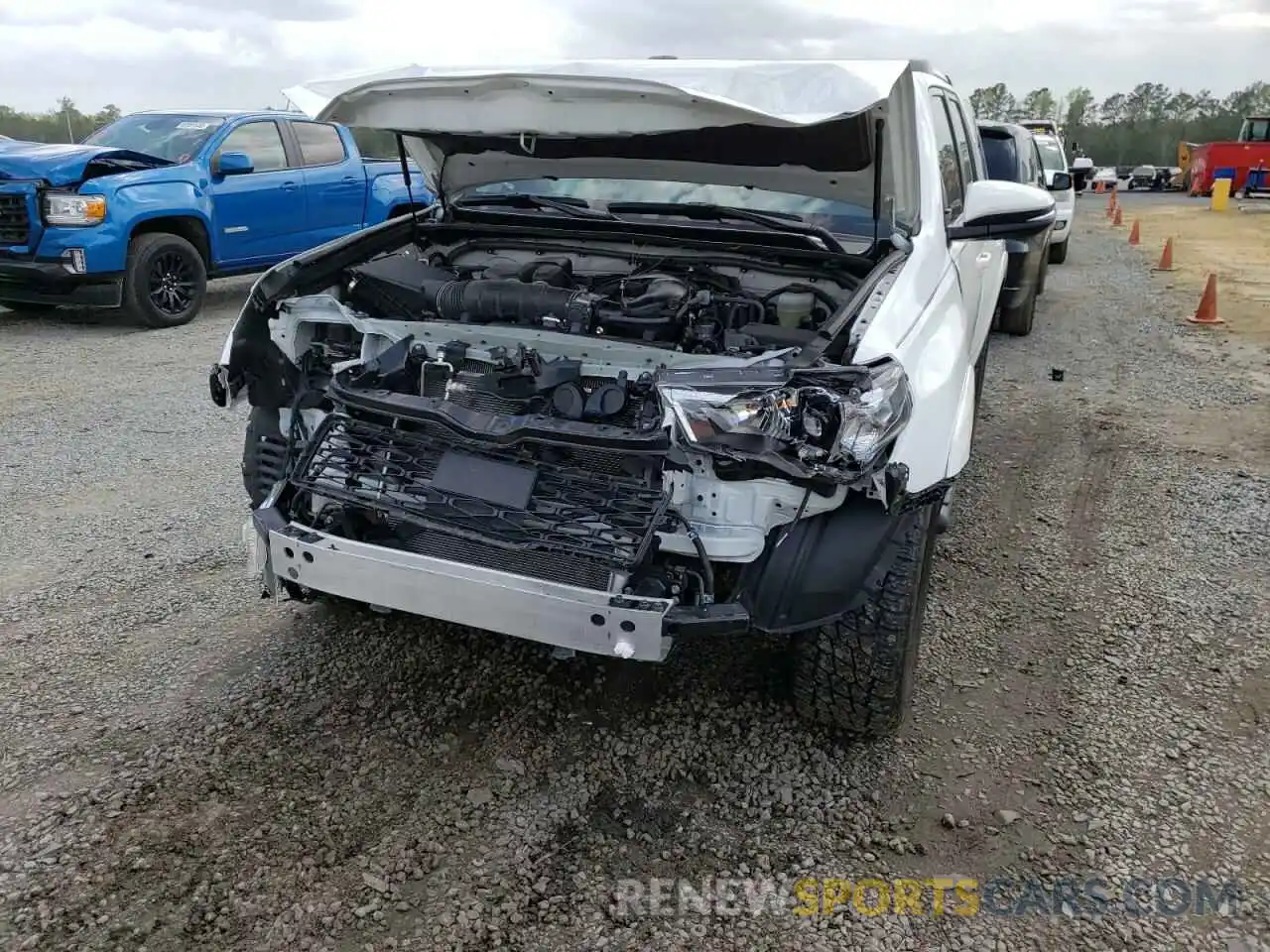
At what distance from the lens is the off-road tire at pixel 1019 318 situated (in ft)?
27.3

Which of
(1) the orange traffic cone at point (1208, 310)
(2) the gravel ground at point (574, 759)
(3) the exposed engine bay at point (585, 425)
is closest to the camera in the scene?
(2) the gravel ground at point (574, 759)

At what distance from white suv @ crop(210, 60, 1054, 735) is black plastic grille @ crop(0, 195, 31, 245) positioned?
5833 mm

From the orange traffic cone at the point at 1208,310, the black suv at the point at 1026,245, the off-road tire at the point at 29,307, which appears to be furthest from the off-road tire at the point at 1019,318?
the off-road tire at the point at 29,307

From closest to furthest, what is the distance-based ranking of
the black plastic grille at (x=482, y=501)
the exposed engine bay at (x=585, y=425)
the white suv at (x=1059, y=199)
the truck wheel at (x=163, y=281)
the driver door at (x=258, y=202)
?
the exposed engine bay at (x=585, y=425)
the black plastic grille at (x=482, y=501)
the truck wheel at (x=163, y=281)
the driver door at (x=258, y=202)
the white suv at (x=1059, y=199)

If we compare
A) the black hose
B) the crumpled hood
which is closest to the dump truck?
the crumpled hood

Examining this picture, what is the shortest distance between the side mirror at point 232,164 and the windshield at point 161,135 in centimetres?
36

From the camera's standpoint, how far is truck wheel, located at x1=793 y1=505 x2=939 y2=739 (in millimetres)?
2557

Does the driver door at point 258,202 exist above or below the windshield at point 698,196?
below

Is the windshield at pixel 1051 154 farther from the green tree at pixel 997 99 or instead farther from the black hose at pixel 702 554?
the green tree at pixel 997 99

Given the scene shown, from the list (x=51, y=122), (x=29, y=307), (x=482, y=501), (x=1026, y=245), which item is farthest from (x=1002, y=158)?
Result: (x=51, y=122)

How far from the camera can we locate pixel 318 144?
962 cm

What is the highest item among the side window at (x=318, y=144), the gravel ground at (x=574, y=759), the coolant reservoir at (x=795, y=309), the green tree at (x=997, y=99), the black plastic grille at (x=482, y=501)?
the green tree at (x=997, y=99)

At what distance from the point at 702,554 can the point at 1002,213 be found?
175cm

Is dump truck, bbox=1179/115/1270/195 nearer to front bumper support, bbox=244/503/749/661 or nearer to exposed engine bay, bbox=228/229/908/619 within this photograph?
exposed engine bay, bbox=228/229/908/619
